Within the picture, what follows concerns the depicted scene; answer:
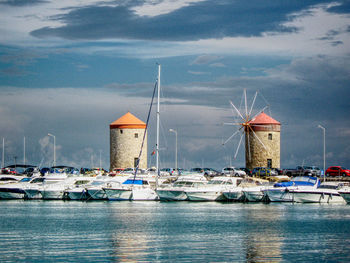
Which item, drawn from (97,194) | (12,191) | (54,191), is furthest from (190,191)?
(12,191)

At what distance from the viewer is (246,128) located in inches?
3708

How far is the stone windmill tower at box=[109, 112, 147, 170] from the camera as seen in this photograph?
93.8m

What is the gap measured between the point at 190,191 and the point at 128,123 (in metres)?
41.0

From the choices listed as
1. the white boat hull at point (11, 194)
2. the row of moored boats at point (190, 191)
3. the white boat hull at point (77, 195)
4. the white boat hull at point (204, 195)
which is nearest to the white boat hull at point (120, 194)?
the row of moored boats at point (190, 191)

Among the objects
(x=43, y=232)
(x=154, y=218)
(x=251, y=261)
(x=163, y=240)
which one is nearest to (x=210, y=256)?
(x=251, y=261)

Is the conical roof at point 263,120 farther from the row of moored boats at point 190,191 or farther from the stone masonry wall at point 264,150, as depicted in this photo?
the row of moored boats at point 190,191

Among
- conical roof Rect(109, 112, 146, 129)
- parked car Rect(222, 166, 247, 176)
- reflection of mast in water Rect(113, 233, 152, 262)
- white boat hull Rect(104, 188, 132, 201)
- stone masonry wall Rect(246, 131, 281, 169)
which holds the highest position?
conical roof Rect(109, 112, 146, 129)

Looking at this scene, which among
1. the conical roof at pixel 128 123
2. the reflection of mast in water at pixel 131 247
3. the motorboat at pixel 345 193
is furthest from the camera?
the conical roof at pixel 128 123

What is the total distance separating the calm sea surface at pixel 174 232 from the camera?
28109mm

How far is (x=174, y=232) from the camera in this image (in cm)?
3656

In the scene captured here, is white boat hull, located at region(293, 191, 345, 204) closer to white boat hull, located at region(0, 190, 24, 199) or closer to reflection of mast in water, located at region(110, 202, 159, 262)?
reflection of mast in water, located at region(110, 202, 159, 262)

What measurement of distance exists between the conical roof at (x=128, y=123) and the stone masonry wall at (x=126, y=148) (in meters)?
0.49

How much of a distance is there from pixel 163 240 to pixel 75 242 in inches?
176

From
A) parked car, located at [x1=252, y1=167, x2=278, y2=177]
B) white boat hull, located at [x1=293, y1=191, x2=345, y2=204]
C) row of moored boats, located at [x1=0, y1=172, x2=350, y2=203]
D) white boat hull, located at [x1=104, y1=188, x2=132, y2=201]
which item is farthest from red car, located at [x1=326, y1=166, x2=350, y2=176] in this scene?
white boat hull, located at [x1=104, y1=188, x2=132, y2=201]
